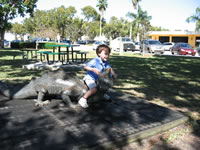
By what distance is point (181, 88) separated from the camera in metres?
6.60

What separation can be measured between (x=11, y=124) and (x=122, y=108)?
1967mm

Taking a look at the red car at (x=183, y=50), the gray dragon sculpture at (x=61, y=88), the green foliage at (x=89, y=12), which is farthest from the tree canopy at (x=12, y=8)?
the green foliage at (x=89, y=12)

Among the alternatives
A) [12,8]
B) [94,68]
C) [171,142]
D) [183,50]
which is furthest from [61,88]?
[12,8]

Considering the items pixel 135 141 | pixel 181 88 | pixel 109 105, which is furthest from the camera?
pixel 181 88

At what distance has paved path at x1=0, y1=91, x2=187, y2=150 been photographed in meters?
2.68

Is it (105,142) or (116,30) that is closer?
(105,142)

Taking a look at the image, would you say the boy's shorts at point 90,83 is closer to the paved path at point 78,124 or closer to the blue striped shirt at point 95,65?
the blue striped shirt at point 95,65

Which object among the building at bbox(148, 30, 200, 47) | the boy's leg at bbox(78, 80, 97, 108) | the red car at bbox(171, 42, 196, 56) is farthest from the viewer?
the building at bbox(148, 30, 200, 47)

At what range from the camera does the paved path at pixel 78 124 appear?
2.68 meters

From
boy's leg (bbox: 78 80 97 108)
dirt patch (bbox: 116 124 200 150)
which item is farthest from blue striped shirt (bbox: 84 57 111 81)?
dirt patch (bbox: 116 124 200 150)

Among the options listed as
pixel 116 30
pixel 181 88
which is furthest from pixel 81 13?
pixel 181 88

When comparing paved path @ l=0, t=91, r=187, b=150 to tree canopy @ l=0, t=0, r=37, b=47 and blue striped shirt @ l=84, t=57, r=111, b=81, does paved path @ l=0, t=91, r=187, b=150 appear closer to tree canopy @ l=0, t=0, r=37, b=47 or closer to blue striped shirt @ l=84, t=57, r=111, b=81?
blue striped shirt @ l=84, t=57, r=111, b=81

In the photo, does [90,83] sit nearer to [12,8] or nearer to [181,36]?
[12,8]

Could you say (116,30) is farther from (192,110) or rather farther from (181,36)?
(192,110)
